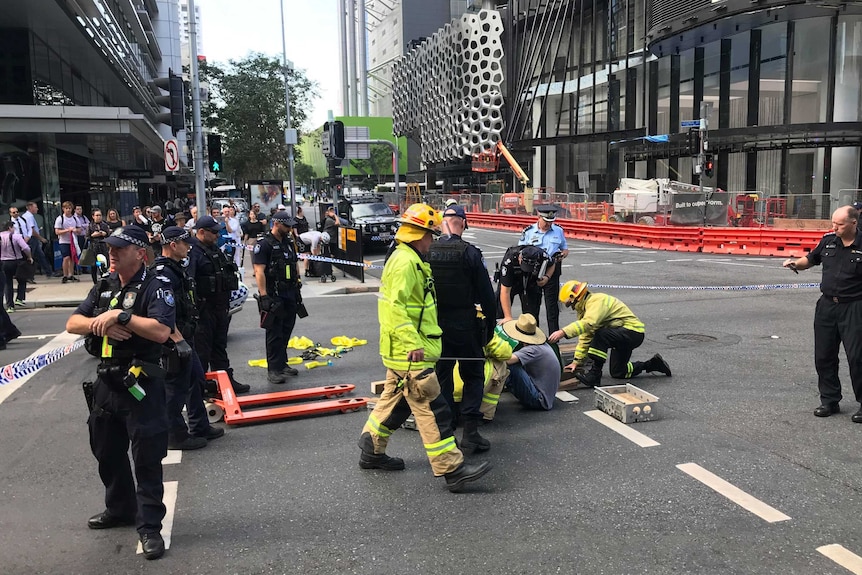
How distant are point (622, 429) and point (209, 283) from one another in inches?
164

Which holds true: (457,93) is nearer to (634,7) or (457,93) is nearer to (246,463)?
(634,7)

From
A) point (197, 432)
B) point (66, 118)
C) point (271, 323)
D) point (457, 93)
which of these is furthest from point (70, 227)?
point (457, 93)

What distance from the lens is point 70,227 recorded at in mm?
16547

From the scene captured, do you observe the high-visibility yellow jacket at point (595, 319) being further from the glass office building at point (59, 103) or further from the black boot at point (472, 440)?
the glass office building at point (59, 103)

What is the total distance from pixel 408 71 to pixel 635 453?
259ft

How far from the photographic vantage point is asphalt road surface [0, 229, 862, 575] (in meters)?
3.92

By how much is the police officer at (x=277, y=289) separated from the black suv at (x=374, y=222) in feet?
46.7

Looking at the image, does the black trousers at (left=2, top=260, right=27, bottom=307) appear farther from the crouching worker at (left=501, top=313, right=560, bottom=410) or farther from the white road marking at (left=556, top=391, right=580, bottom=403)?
the white road marking at (left=556, top=391, right=580, bottom=403)

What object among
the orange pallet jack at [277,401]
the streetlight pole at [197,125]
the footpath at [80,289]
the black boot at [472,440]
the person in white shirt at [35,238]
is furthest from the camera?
the streetlight pole at [197,125]

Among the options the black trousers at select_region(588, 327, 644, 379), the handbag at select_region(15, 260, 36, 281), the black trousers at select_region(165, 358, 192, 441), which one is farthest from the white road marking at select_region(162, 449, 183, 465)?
the handbag at select_region(15, 260, 36, 281)

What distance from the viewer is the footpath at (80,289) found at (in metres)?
13.8

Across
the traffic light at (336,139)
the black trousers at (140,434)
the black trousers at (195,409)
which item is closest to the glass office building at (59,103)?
the traffic light at (336,139)

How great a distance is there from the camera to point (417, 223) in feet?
15.9

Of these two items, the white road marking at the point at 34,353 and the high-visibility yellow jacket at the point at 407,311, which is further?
the white road marking at the point at 34,353
